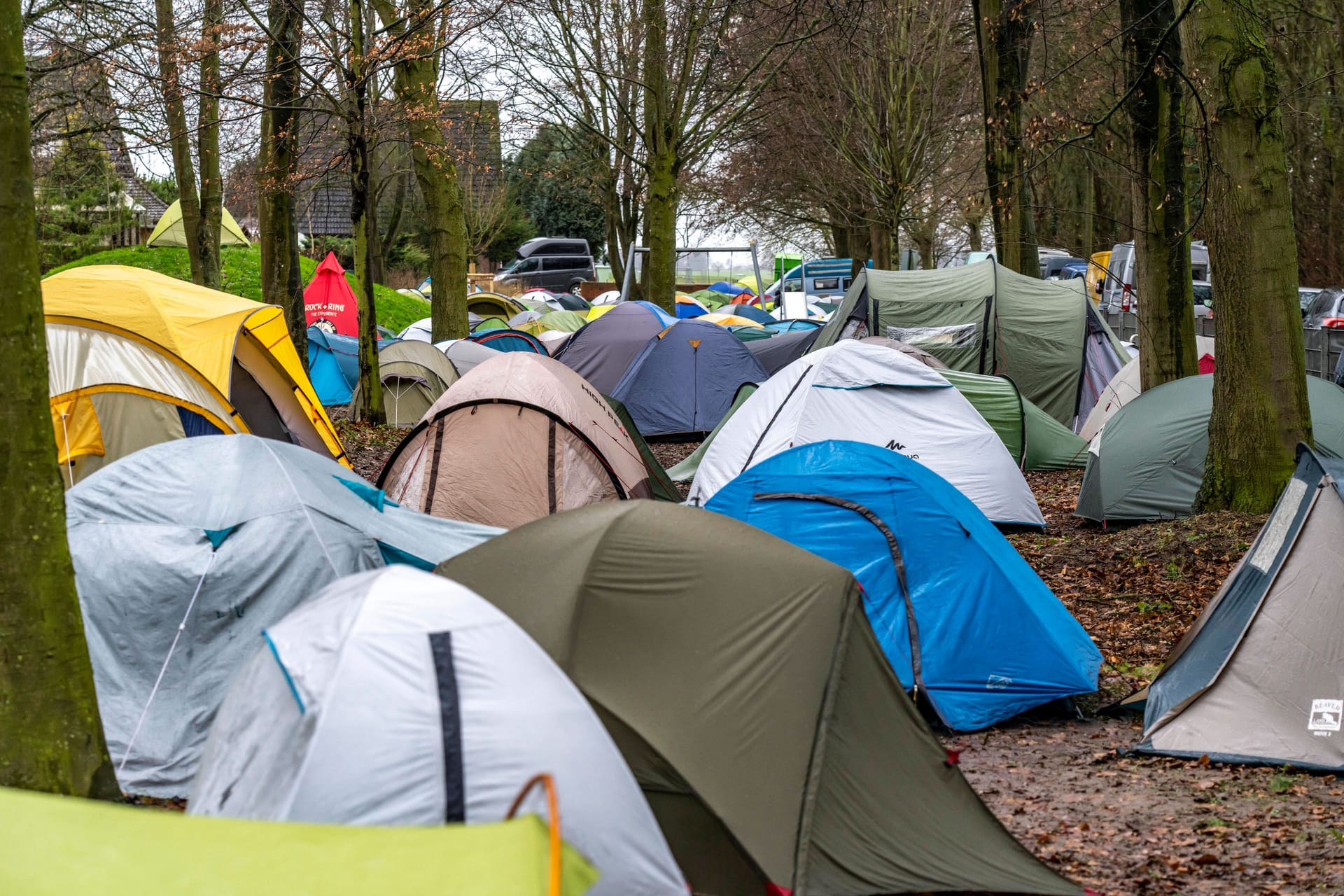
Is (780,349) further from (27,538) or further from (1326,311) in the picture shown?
(27,538)

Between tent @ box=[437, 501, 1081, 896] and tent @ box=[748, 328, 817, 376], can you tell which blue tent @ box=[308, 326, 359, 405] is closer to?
tent @ box=[748, 328, 817, 376]

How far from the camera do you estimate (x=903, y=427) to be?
38.6 ft

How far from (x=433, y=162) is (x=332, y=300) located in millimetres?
9739

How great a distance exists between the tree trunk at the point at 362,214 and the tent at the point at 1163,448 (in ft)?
27.3

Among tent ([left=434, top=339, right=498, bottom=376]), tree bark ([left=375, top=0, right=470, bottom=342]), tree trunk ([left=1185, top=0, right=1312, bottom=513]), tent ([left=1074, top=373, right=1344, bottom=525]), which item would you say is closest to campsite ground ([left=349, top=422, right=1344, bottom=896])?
tree trunk ([left=1185, top=0, right=1312, bottom=513])

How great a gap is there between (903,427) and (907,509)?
15.6 ft

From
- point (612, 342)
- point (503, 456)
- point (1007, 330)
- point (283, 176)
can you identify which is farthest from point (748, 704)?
point (612, 342)

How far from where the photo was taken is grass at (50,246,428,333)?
94.7 ft

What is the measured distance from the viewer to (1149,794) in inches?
228

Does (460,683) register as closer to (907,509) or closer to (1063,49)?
(907,509)

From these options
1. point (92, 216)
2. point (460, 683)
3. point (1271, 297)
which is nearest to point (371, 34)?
point (1271, 297)

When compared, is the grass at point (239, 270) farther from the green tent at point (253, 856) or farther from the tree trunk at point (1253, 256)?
the green tent at point (253, 856)

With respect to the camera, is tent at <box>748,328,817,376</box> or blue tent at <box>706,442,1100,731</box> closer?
blue tent at <box>706,442,1100,731</box>

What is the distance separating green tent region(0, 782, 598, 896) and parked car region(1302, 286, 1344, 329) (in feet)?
61.9
